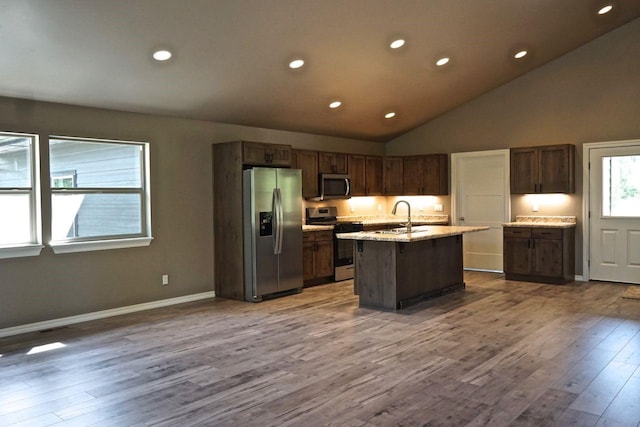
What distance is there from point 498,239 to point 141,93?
20.2 ft

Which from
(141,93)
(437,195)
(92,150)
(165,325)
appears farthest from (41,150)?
(437,195)

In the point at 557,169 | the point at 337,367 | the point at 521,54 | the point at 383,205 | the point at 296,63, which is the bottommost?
the point at 337,367

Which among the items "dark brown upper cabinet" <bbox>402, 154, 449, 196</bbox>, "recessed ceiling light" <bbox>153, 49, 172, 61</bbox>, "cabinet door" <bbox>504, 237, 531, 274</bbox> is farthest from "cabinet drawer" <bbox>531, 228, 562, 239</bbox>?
"recessed ceiling light" <bbox>153, 49, 172, 61</bbox>

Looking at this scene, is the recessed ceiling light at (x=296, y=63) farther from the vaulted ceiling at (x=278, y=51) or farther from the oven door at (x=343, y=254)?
the oven door at (x=343, y=254)

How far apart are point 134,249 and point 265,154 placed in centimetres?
211

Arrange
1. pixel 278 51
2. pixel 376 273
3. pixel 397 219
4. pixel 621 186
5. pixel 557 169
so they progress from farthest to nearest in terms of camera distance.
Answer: pixel 397 219 < pixel 557 169 < pixel 621 186 < pixel 376 273 < pixel 278 51

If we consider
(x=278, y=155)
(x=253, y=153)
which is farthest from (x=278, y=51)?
(x=278, y=155)

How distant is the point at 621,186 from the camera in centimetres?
768

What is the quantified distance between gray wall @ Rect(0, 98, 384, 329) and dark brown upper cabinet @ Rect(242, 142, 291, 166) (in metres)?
0.59

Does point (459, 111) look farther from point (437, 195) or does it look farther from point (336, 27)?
point (336, 27)

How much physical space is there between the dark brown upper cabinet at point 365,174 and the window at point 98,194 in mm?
3811

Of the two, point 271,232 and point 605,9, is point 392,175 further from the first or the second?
point 605,9

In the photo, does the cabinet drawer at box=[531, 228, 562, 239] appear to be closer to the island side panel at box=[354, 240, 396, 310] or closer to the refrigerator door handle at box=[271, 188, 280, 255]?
the island side panel at box=[354, 240, 396, 310]

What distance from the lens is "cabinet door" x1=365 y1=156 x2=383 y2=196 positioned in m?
9.44
